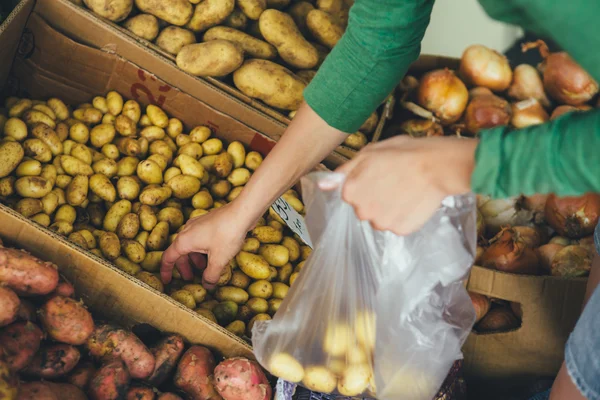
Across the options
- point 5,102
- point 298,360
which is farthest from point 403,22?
point 5,102

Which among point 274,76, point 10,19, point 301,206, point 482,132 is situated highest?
point 482,132

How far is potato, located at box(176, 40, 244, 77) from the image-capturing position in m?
2.02

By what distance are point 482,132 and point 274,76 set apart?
145 centimetres

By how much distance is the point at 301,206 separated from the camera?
2.05 m

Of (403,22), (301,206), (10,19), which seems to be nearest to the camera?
(403,22)

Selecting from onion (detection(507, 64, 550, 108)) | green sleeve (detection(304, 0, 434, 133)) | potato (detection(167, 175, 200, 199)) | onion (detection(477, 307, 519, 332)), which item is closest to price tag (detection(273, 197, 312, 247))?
green sleeve (detection(304, 0, 434, 133))

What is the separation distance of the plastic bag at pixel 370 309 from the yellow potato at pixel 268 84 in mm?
951

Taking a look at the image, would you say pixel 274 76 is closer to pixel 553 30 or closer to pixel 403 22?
pixel 403 22

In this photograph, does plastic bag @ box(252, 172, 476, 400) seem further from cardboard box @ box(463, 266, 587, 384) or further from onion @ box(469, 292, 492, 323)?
onion @ box(469, 292, 492, 323)

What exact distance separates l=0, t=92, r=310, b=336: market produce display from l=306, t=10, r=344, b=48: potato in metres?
0.59

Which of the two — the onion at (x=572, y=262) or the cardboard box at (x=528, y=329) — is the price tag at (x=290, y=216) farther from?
the onion at (x=572, y=262)

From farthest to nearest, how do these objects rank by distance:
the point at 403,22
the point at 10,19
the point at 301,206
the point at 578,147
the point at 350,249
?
the point at 301,206 → the point at 10,19 → the point at 350,249 → the point at 403,22 → the point at 578,147

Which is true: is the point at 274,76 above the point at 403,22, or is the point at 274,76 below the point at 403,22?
below

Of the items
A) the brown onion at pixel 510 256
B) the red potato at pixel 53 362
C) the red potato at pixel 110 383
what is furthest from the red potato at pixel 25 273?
the brown onion at pixel 510 256
